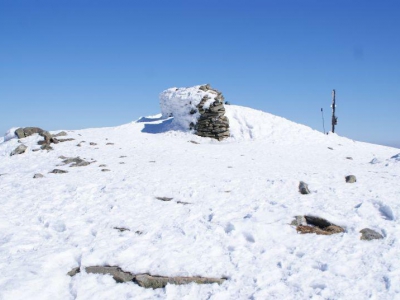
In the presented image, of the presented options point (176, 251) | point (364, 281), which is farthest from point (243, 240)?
point (364, 281)

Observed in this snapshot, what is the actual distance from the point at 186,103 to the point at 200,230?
65.7 ft

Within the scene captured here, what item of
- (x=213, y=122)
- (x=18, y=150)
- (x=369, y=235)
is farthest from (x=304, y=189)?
(x=18, y=150)

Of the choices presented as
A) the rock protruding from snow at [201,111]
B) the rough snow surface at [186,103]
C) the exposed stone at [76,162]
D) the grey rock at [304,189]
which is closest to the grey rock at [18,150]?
the exposed stone at [76,162]

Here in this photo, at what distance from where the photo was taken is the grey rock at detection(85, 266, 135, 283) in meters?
5.68

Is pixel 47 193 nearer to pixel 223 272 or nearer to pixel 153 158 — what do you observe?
pixel 153 158

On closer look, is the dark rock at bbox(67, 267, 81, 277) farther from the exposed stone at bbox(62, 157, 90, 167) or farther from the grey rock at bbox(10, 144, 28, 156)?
the grey rock at bbox(10, 144, 28, 156)

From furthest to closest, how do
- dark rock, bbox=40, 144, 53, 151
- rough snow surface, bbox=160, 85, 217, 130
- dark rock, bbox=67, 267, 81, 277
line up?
rough snow surface, bbox=160, 85, 217, 130 < dark rock, bbox=40, 144, 53, 151 < dark rock, bbox=67, 267, 81, 277

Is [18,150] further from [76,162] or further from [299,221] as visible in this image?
[299,221]

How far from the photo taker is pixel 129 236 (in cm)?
736

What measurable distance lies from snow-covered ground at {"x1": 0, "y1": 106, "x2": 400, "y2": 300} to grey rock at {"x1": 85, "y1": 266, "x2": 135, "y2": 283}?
0.11 metres

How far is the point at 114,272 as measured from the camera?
585 cm

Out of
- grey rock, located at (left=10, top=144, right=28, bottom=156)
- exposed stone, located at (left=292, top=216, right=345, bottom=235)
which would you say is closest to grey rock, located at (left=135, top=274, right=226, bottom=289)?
exposed stone, located at (left=292, top=216, right=345, bottom=235)

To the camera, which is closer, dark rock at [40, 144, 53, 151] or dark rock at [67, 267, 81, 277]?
dark rock at [67, 267, 81, 277]

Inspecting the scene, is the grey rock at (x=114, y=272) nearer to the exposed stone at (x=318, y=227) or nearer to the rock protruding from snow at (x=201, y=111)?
the exposed stone at (x=318, y=227)
